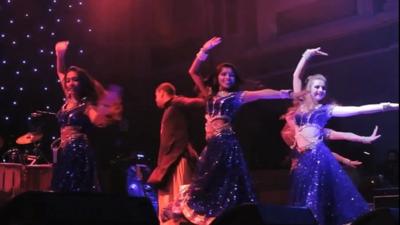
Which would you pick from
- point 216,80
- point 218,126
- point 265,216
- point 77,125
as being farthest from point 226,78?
point 265,216

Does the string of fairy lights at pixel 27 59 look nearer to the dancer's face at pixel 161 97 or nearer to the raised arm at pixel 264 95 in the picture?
the dancer's face at pixel 161 97

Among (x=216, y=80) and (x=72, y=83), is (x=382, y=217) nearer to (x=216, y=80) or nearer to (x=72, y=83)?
(x=216, y=80)

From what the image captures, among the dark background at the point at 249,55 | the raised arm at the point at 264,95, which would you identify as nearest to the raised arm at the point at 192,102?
the raised arm at the point at 264,95

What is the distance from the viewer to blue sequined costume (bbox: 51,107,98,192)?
402 cm

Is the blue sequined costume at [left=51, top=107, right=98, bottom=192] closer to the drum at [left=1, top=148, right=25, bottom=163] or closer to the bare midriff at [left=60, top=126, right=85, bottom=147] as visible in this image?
the bare midriff at [left=60, top=126, right=85, bottom=147]

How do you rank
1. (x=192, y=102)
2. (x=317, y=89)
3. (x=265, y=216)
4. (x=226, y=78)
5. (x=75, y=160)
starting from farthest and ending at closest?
(x=192, y=102) → (x=317, y=89) → (x=226, y=78) → (x=75, y=160) → (x=265, y=216)

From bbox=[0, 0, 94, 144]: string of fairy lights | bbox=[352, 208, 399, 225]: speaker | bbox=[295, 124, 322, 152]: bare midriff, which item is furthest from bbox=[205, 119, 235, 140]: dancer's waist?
bbox=[352, 208, 399, 225]: speaker

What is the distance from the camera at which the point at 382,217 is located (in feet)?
8.45

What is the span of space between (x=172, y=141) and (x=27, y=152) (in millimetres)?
1325

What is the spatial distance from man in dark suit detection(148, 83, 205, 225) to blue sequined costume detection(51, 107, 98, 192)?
102 cm

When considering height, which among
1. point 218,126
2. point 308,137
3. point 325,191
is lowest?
point 325,191

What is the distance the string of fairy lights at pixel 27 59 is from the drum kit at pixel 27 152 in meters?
0.13

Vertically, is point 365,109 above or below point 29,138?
above

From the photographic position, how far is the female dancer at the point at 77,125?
4027mm
